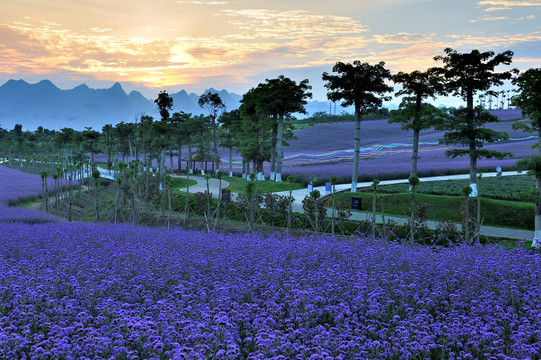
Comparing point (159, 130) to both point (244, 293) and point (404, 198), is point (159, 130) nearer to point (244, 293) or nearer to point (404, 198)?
point (404, 198)

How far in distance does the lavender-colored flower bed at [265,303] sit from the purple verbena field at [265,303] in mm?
37

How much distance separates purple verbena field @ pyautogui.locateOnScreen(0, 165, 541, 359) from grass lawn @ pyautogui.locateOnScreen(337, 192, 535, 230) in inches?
458

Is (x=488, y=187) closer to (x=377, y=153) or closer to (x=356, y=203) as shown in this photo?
(x=356, y=203)

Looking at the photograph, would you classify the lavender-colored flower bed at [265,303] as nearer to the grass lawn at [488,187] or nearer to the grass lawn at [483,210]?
the grass lawn at [483,210]

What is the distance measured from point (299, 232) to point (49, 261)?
13.5 metres

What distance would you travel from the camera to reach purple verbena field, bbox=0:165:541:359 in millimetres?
7125

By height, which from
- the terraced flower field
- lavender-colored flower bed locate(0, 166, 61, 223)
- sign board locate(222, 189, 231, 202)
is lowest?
lavender-colored flower bed locate(0, 166, 61, 223)

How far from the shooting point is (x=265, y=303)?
8.81 metres

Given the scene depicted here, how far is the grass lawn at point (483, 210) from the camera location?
82.3ft

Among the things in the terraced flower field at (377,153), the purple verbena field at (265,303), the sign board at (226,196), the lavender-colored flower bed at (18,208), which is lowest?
the lavender-colored flower bed at (18,208)

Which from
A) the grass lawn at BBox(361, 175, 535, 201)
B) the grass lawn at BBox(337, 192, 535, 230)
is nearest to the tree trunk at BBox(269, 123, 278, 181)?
the grass lawn at BBox(361, 175, 535, 201)

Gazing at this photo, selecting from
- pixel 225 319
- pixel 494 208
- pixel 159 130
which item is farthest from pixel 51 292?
pixel 159 130

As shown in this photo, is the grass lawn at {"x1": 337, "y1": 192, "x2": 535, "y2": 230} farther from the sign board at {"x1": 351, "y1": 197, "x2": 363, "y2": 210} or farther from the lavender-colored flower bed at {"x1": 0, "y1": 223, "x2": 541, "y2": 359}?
the lavender-colored flower bed at {"x1": 0, "y1": 223, "x2": 541, "y2": 359}

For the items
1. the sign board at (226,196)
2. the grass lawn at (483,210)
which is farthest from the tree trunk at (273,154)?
the grass lawn at (483,210)
